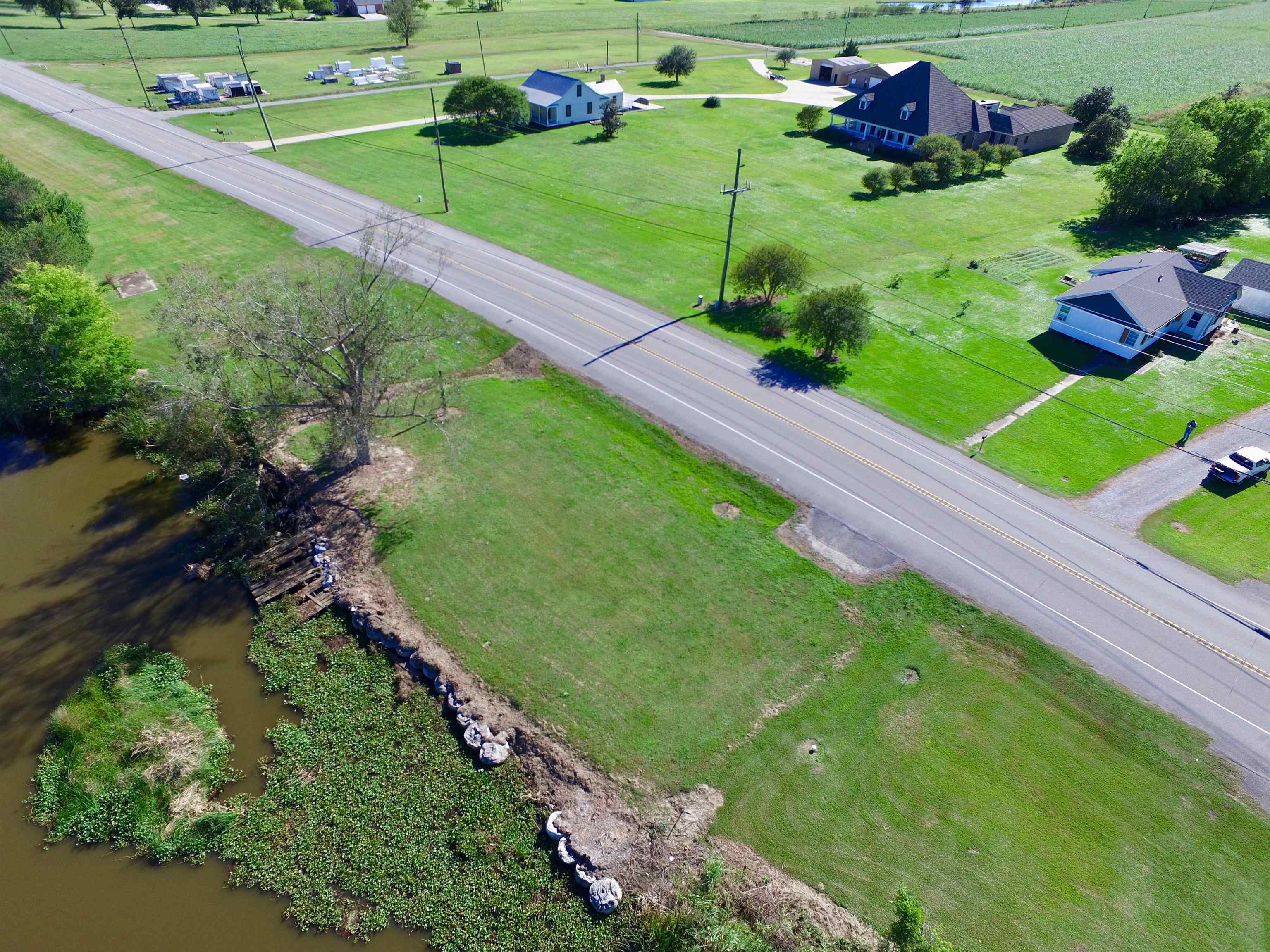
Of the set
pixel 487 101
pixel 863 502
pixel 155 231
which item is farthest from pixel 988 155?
pixel 155 231

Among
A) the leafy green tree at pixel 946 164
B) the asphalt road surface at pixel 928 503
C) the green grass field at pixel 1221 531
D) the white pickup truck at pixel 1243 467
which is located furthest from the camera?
the leafy green tree at pixel 946 164

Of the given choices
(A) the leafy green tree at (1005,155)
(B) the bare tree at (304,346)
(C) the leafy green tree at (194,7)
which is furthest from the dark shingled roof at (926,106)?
(C) the leafy green tree at (194,7)

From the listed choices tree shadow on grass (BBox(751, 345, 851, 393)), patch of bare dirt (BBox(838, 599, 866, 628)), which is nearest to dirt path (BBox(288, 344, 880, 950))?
patch of bare dirt (BBox(838, 599, 866, 628))

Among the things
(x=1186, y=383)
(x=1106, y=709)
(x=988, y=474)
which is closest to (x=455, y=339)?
(x=988, y=474)

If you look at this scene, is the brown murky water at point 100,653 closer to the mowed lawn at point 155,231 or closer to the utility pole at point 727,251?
the mowed lawn at point 155,231

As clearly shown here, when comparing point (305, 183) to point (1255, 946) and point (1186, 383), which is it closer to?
point (1186, 383)

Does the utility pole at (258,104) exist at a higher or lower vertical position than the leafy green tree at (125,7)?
lower

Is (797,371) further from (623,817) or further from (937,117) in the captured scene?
(937,117)
